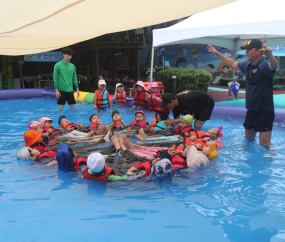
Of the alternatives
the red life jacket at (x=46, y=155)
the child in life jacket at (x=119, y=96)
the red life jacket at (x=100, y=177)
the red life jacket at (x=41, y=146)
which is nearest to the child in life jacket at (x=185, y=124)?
the red life jacket at (x=100, y=177)

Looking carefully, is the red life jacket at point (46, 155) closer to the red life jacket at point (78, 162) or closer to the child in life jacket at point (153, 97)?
the red life jacket at point (78, 162)

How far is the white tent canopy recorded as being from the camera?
254 inches

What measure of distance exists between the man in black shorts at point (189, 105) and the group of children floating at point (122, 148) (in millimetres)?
162

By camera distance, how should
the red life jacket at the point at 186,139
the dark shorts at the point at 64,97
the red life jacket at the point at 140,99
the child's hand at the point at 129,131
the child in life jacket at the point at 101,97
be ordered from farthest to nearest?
the red life jacket at the point at 140,99 < the child in life jacket at the point at 101,97 < the dark shorts at the point at 64,97 < the child's hand at the point at 129,131 < the red life jacket at the point at 186,139

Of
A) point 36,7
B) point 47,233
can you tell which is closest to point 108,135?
point 47,233

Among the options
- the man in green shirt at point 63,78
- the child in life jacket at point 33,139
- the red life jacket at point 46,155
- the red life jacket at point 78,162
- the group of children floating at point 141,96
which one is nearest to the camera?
the red life jacket at point 78,162

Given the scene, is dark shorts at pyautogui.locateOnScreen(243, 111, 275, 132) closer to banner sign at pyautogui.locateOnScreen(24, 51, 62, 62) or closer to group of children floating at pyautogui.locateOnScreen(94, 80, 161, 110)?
group of children floating at pyautogui.locateOnScreen(94, 80, 161, 110)

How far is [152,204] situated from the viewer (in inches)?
123

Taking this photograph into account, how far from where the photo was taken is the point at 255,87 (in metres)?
4.14

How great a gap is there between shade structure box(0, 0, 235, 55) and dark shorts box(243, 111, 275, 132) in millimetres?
2238

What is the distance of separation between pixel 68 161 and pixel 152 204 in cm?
150

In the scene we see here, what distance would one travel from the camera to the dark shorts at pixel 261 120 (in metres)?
4.13

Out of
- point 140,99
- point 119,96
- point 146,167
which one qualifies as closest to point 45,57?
point 119,96

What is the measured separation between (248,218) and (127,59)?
64.3 ft
